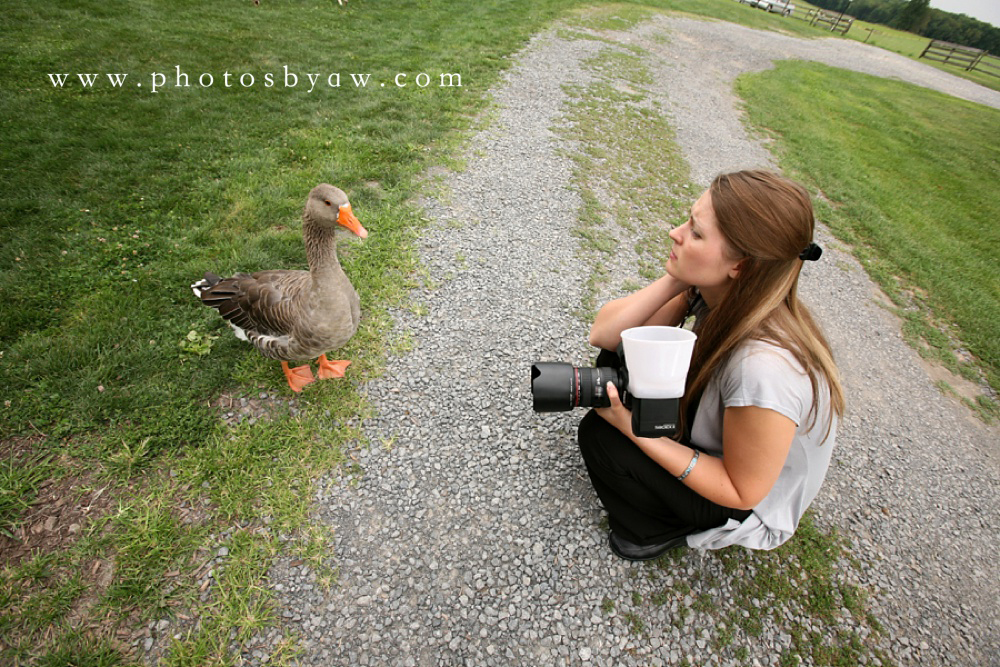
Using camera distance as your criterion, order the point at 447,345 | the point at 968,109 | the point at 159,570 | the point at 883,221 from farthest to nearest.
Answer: the point at 968,109 < the point at 883,221 < the point at 447,345 < the point at 159,570

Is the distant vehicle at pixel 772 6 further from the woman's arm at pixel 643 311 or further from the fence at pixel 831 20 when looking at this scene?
the woman's arm at pixel 643 311

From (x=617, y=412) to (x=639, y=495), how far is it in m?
0.71

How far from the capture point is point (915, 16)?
5266 centimetres

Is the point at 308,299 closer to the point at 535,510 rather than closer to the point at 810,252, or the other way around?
the point at 535,510

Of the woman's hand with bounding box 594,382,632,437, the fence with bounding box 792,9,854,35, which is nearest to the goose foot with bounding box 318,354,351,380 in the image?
the woman's hand with bounding box 594,382,632,437

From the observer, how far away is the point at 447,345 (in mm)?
4289

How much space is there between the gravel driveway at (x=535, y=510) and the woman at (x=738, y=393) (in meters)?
0.57

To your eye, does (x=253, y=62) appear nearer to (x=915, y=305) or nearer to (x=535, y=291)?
(x=535, y=291)

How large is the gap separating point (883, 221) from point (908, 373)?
4.79m

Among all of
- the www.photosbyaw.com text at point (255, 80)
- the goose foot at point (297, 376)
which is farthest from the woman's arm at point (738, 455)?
the www.photosbyaw.com text at point (255, 80)

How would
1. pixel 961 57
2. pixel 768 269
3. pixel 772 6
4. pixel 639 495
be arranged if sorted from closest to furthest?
1. pixel 768 269
2. pixel 639 495
3. pixel 961 57
4. pixel 772 6

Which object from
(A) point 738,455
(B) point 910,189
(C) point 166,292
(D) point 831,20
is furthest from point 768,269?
(D) point 831,20

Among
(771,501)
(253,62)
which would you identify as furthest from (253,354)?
(253,62)

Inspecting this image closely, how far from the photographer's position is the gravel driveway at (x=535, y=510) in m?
2.61
